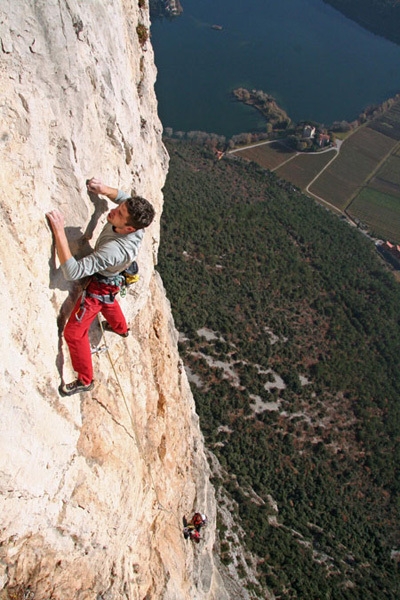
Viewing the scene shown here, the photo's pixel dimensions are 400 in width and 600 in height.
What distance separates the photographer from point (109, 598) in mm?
6371

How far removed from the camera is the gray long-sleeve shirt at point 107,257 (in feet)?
16.1

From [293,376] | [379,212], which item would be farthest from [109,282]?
[379,212]

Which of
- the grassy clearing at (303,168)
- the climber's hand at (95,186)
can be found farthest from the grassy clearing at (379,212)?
the climber's hand at (95,186)

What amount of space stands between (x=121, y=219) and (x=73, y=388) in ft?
6.55

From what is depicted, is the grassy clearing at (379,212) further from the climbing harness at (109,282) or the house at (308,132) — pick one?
the climbing harness at (109,282)

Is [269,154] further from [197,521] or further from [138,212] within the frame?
[138,212]

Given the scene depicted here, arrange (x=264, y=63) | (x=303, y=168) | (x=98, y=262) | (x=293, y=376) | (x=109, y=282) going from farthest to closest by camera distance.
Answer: (x=264, y=63) < (x=303, y=168) < (x=293, y=376) < (x=109, y=282) < (x=98, y=262)

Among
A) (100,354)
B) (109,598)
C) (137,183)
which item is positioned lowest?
(109,598)

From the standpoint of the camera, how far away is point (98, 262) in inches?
200

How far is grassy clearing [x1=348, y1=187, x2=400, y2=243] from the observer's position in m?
57.2

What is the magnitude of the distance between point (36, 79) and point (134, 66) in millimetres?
3630

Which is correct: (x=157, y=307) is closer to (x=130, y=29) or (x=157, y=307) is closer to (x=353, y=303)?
(x=130, y=29)

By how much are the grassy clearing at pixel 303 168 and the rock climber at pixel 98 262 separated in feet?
190

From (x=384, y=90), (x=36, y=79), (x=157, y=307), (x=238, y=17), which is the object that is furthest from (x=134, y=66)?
(x=238, y=17)
